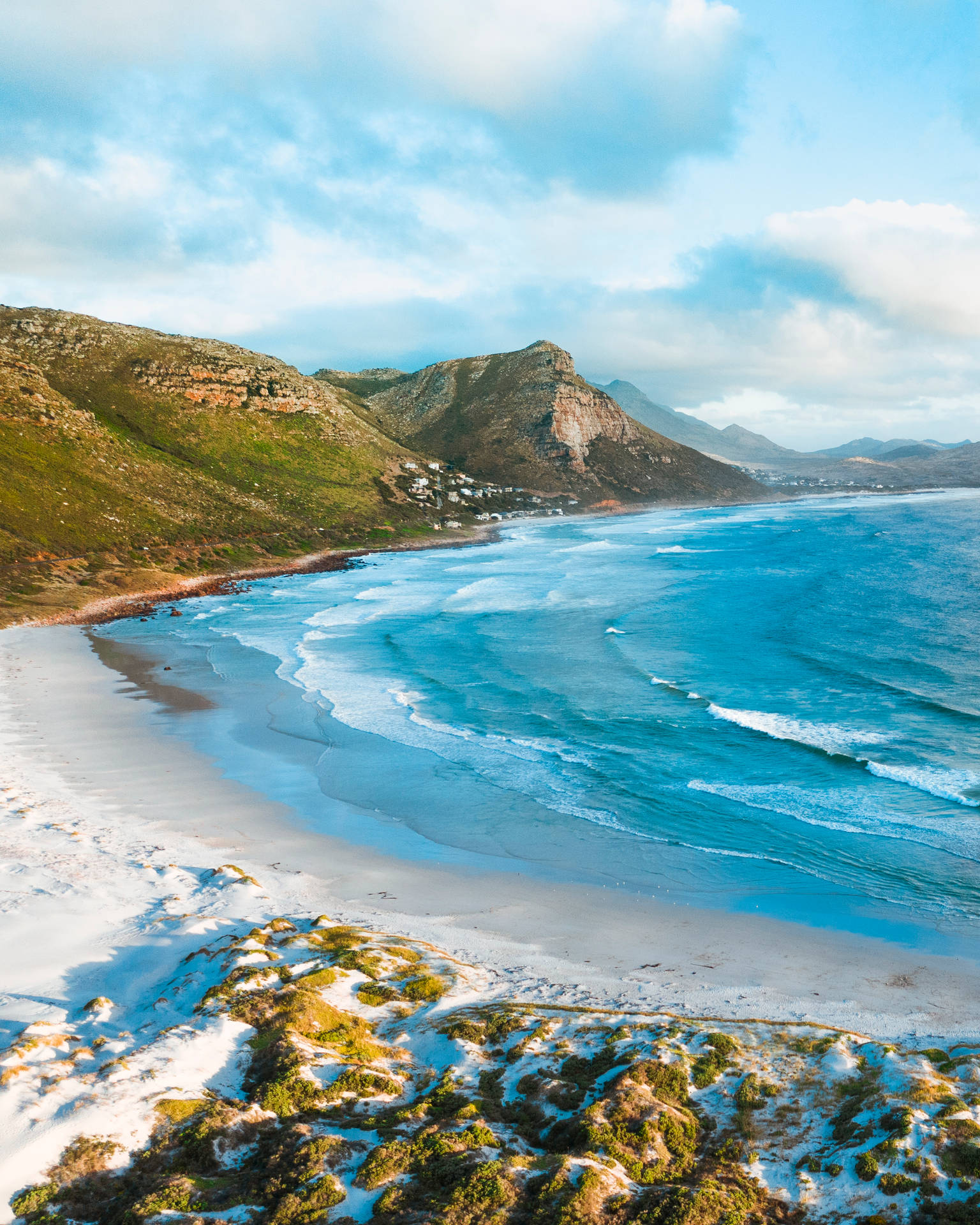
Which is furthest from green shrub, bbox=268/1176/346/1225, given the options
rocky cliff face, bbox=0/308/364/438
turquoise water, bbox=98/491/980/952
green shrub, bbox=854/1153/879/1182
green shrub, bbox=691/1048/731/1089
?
rocky cliff face, bbox=0/308/364/438

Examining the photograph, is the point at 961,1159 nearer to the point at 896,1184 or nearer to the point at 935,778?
the point at 896,1184

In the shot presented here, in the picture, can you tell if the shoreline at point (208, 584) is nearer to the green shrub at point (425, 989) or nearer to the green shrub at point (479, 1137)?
the green shrub at point (425, 989)

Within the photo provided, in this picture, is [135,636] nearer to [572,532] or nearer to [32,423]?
[32,423]

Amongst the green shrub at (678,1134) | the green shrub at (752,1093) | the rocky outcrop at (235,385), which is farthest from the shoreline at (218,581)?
the green shrub at (752,1093)

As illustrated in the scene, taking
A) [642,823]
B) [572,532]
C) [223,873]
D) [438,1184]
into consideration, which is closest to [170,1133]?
[438,1184]

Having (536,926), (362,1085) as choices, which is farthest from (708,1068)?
(536,926)
